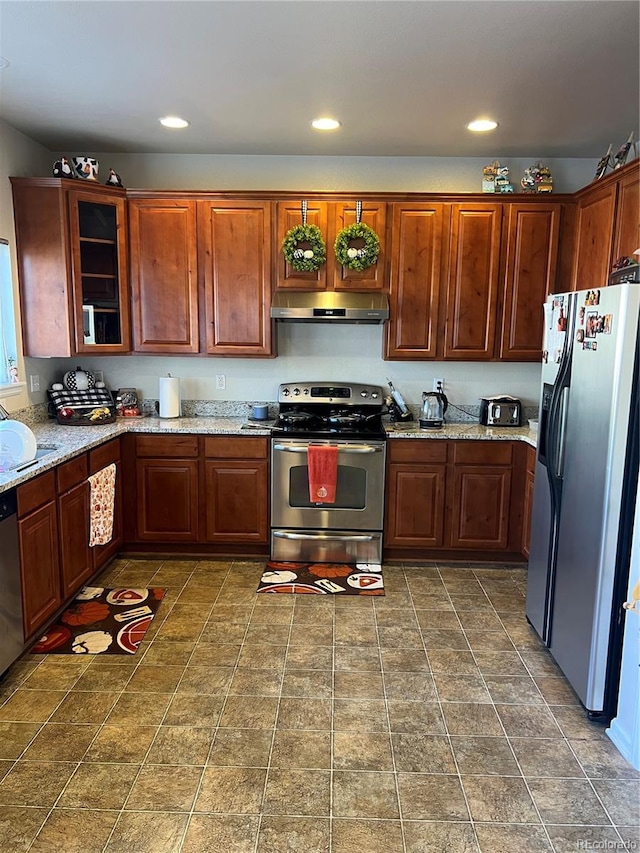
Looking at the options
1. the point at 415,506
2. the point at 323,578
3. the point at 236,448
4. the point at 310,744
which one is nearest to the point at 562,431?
the point at 415,506

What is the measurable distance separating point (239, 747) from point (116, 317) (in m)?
2.96

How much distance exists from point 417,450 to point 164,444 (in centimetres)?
171

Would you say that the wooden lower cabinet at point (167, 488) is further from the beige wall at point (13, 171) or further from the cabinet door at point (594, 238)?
the cabinet door at point (594, 238)

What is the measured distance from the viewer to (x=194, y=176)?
4.41m

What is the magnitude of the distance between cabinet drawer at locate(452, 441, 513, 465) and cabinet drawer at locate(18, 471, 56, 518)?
8.12 feet

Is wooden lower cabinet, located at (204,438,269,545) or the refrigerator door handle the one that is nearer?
the refrigerator door handle

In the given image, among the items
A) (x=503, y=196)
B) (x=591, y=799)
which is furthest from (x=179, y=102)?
(x=591, y=799)

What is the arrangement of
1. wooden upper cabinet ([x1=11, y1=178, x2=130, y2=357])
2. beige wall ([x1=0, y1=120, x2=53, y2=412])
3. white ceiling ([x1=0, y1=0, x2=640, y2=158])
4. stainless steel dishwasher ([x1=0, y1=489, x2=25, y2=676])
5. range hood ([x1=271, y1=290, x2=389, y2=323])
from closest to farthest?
white ceiling ([x1=0, y1=0, x2=640, y2=158]), stainless steel dishwasher ([x1=0, y1=489, x2=25, y2=676]), beige wall ([x1=0, y1=120, x2=53, y2=412]), wooden upper cabinet ([x1=11, y1=178, x2=130, y2=357]), range hood ([x1=271, y1=290, x2=389, y2=323])

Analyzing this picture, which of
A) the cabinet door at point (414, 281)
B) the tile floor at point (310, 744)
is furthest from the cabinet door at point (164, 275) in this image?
the tile floor at point (310, 744)

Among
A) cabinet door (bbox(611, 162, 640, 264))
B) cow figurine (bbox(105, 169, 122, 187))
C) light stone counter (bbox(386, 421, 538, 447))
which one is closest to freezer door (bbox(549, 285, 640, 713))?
cabinet door (bbox(611, 162, 640, 264))

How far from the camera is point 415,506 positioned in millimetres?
4113

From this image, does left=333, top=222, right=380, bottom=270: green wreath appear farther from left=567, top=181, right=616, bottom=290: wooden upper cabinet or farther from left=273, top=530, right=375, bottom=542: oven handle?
left=273, top=530, right=375, bottom=542: oven handle

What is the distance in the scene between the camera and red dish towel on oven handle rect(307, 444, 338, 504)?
13.0ft

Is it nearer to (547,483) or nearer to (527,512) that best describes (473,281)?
(527,512)
